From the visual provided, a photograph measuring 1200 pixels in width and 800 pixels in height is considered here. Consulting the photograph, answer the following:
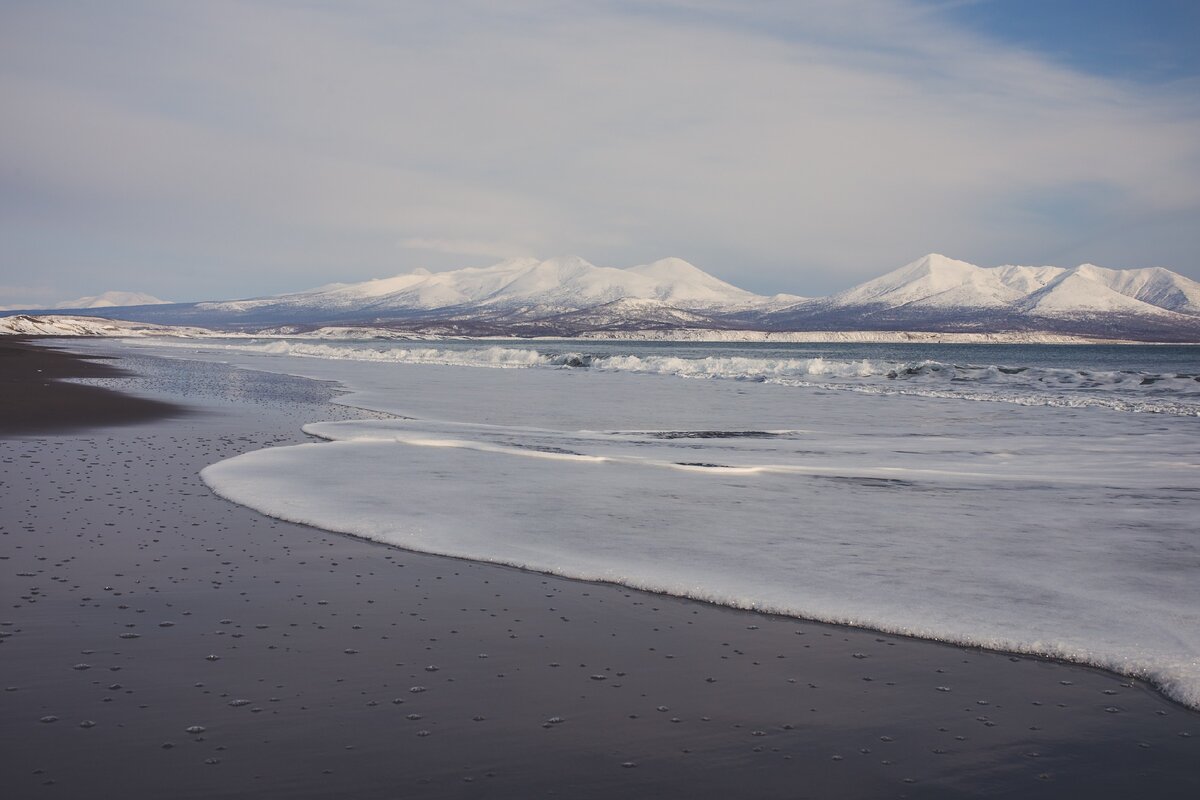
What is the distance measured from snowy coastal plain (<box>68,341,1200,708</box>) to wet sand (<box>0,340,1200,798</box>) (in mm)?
719

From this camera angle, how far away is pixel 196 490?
1244 cm

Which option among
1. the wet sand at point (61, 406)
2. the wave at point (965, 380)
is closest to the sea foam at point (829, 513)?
the wet sand at point (61, 406)

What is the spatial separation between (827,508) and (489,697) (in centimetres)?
734

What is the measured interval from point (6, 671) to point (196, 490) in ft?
22.6

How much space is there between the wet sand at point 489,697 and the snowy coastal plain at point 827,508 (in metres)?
0.72

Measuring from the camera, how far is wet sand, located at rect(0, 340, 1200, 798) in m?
4.61

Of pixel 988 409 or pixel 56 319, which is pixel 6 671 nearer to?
pixel 988 409

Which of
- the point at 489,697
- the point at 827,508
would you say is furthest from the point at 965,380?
the point at 489,697

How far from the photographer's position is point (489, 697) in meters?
5.62

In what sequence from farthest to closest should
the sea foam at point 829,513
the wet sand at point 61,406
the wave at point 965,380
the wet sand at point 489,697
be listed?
the wave at point 965,380
the wet sand at point 61,406
the sea foam at point 829,513
the wet sand at point 489,697

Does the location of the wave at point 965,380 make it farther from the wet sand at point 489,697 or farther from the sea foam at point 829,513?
the wet sand at point 489,697

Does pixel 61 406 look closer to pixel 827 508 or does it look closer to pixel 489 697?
pixel 827 508

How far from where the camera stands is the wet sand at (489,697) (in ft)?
15.1

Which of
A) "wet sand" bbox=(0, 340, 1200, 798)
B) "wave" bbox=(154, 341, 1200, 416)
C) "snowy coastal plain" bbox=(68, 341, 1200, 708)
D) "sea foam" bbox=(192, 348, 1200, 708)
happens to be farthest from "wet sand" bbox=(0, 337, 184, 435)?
"wave" bbox=(154, 341, 1200, 416)
